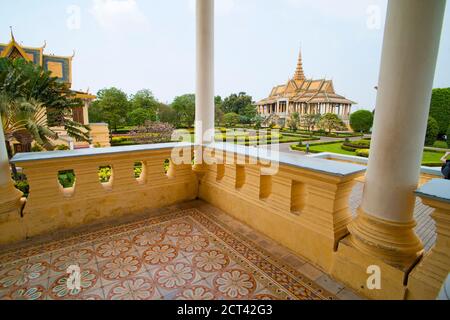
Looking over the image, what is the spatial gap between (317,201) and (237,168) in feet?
4.56

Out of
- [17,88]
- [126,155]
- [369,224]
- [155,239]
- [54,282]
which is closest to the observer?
[369,224]

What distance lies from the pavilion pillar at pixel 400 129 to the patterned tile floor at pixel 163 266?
24.8 inches

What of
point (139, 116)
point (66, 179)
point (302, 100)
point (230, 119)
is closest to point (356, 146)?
point (230, 119)

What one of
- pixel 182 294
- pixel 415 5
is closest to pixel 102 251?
pixel 182 294

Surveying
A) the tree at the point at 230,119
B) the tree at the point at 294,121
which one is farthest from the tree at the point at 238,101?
the tree at the point at 294,121

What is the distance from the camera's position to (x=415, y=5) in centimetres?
167

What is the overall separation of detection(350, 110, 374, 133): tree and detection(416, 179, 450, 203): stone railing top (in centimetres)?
1902

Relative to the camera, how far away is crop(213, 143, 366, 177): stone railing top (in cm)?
222

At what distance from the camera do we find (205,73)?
12.9 ft

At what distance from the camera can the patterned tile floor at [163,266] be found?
2104mm

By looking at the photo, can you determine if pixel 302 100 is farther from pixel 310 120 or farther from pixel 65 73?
pixel 65 73

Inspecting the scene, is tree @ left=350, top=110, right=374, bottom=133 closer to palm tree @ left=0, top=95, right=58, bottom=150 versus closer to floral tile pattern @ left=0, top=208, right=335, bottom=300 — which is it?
floral tile pattern @ left=0, top=208, right=335, bottom=300

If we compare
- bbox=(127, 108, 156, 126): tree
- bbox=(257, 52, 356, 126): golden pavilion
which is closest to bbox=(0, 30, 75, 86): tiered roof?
bbox=(127, 108, 156, 126): tree
